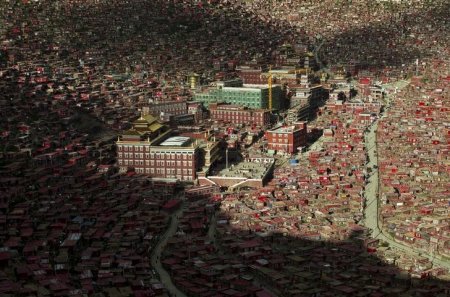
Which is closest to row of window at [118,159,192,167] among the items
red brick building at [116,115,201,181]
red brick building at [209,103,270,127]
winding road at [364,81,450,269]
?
red brick building at [116,115,201,181]

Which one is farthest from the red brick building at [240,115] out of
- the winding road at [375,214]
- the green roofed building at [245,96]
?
the winding road at [375,214]

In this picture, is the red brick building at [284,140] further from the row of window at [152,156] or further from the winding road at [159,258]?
the winding road at [159,258]

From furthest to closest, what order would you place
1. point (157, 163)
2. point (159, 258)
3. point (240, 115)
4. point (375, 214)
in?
1. point (240, 115)
2. point (157, 163)
3. point (375, 214)
4. point (159, 258)

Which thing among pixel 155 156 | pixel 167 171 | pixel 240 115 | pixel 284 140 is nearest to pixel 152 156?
pixel 155 156

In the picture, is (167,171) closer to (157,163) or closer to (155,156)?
(157,163)

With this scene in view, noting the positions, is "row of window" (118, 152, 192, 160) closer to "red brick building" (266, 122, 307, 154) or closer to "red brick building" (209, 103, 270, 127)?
"red brick building" (266, 122, 307, 154)

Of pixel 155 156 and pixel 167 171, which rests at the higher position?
pixel 155 156

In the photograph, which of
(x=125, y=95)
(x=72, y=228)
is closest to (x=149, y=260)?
(x=72, y=228)
